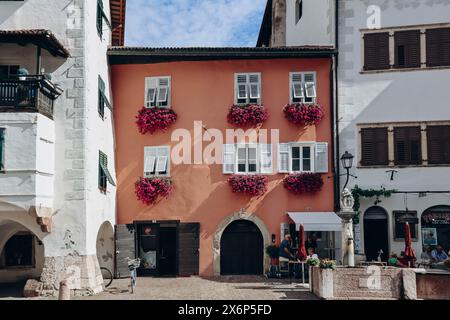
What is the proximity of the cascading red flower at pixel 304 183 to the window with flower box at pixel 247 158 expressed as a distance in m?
0.97

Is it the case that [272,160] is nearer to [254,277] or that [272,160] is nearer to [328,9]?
[254,277]

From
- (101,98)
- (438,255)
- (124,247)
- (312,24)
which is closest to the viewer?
(438,255)

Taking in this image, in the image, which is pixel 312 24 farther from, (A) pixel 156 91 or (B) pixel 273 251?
(B) pixel 273 251

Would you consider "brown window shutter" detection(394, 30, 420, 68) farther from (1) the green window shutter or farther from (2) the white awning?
(1) the green window shutter

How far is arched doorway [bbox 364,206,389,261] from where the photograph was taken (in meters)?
21.3

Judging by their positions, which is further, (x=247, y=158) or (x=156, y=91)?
(x=156, y=91)

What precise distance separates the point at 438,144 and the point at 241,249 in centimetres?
873

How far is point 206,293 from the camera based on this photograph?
17.4 meters

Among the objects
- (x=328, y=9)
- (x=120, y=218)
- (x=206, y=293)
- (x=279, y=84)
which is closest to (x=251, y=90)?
(x=279, y=84)

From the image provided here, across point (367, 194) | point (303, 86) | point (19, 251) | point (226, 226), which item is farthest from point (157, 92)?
point (367, 194)

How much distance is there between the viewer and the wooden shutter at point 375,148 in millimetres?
21484

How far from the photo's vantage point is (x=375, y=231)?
70.0ft

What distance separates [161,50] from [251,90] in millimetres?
3963

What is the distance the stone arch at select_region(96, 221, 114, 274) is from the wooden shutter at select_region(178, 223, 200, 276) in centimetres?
267
